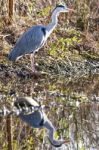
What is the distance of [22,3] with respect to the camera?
16922 mm

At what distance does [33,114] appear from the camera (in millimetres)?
9172

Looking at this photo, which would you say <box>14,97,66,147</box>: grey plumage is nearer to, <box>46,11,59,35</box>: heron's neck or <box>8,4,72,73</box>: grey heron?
<box>8,4,72,73</box>: grey heron

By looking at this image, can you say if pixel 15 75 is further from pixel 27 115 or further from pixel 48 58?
pixel 27 115

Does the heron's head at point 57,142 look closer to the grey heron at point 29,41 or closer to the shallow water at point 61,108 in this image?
the shallow water at point 61,108

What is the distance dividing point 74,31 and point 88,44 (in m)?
0.76

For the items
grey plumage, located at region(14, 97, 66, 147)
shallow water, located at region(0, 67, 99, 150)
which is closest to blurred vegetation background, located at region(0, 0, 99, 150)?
shallow water, located at region(0, 67, 99, 150)

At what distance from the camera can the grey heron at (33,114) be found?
786 cm

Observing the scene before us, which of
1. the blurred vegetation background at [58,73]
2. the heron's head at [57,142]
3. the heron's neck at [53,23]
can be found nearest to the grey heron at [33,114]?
the heron's head at [57,142]

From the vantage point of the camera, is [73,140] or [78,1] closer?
[73,140]

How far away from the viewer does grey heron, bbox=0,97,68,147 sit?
7859 mm

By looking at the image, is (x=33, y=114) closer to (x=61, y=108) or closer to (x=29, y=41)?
(x=61, y=108)

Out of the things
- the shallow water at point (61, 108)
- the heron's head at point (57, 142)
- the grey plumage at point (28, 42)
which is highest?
the grey plumage at point (28, 42)

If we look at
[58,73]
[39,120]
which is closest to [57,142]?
[39,120]

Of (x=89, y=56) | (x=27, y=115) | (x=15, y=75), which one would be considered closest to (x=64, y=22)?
(x=89, y=56)
